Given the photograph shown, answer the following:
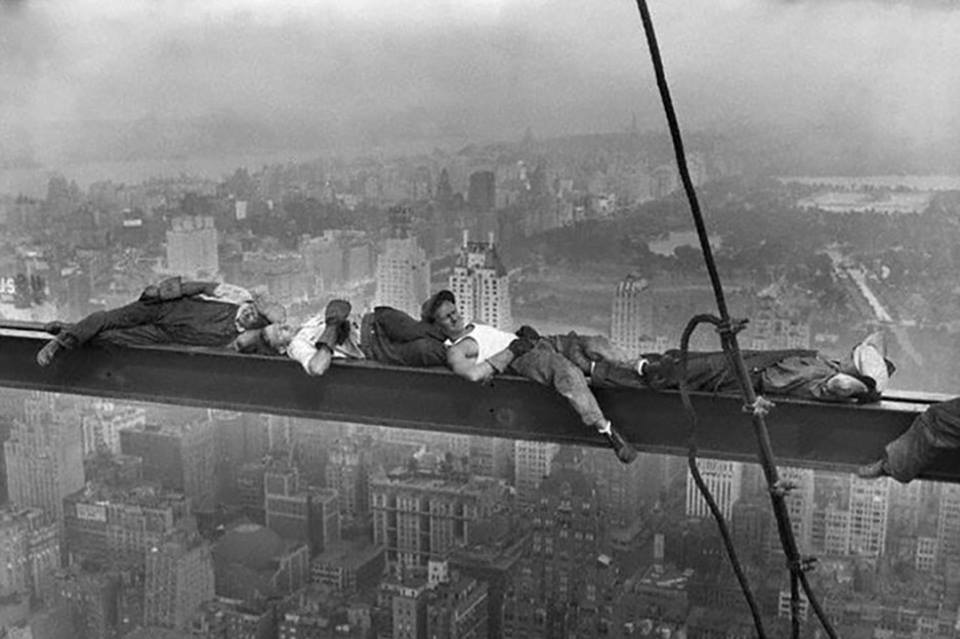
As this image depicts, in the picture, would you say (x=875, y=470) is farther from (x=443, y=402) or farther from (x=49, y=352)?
(x=49, y=352)

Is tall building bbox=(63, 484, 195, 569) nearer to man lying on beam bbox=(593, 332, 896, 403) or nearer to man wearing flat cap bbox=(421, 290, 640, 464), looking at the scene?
man wearing flat cap bbox=(421, 290, 640, 464)

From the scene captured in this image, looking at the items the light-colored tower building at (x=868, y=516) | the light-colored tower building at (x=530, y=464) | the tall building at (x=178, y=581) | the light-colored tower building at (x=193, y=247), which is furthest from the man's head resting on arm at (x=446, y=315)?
the tall building at (x=178, y=581)

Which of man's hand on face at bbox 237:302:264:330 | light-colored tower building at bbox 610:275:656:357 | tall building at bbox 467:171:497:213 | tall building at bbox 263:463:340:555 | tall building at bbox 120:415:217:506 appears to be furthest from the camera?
tall building at bbox 120:415:217:506

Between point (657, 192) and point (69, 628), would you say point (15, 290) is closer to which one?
point (69, 628)

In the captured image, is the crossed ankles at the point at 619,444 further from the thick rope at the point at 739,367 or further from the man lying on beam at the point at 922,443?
the thick rope at the point at 739,367

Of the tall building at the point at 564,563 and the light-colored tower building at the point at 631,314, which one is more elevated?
the light-colored tower building at the point at 631,314

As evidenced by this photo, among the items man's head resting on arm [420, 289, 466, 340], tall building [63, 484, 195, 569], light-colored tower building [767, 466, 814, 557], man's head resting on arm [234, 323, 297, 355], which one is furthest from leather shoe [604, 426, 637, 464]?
tall building [63, 484, 195, 569]

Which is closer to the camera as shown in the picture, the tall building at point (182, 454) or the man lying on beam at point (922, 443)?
the man lying on beam at point (922, 443)
